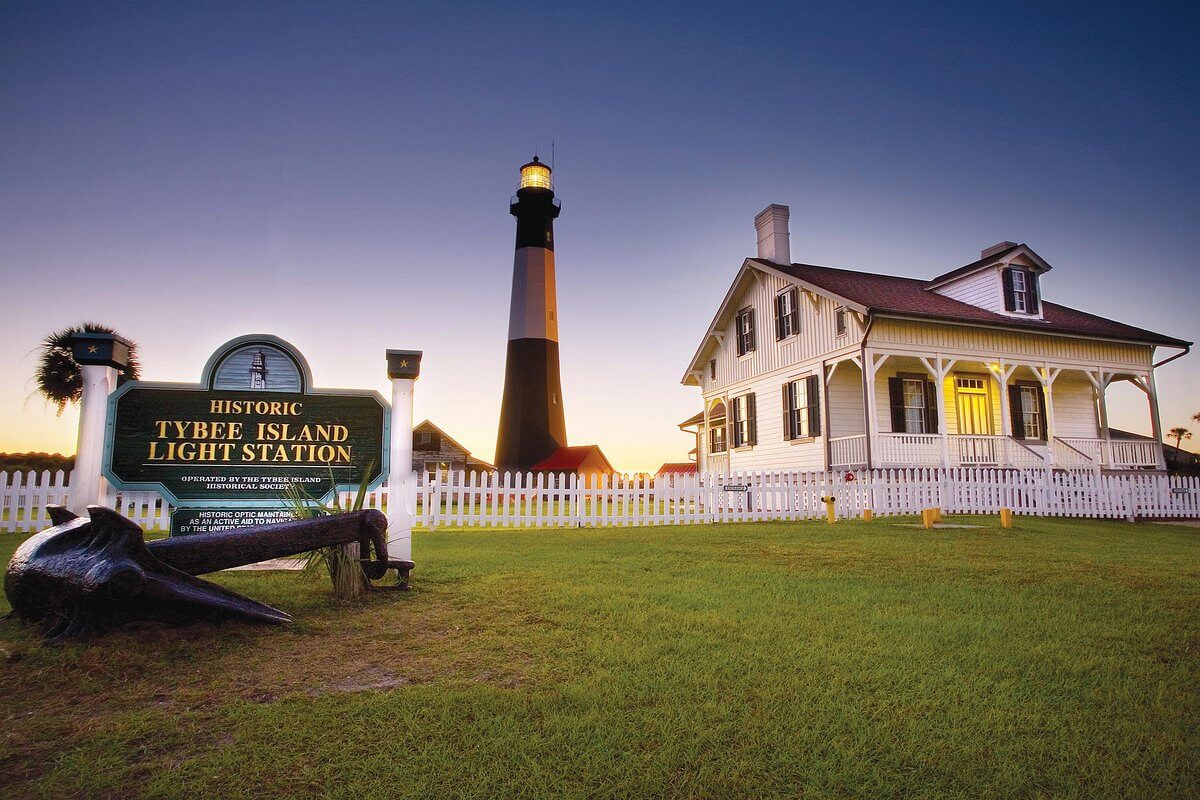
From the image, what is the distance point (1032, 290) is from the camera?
21547 mm

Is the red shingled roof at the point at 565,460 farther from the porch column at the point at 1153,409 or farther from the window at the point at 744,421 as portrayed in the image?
the porch column at the point at 1153,409

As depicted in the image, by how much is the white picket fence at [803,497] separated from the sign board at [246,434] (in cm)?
547

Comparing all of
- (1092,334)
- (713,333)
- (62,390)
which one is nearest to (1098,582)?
(1092,334)

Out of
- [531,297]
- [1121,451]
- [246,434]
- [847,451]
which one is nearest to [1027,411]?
[1121,451]

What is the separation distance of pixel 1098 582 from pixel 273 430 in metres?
8.12

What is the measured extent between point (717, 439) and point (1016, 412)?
1047 cm

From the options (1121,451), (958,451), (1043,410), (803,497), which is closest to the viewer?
(803,497)

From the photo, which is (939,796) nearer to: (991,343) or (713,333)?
(991,343)

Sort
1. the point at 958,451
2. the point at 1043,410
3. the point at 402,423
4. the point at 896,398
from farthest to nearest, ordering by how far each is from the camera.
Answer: the point at 1043,410
the point at 896,398
the point at 958,451
the point at 402,423

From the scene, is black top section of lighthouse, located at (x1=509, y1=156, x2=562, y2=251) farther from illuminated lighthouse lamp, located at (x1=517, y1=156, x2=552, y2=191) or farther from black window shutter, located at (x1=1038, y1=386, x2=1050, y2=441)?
black window shutter, located at (x1=1038, y1=386, x2=1050, y2=441)

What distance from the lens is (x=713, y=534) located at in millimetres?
11492

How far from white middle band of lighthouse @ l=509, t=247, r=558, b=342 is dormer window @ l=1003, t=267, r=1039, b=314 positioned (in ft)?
64.0

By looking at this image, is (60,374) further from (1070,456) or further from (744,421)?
(1070,456)

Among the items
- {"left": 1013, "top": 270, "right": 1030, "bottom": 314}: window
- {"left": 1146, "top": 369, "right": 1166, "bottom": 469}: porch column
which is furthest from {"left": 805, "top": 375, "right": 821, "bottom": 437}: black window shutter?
{"left": 1146, "top": 369, "right": 1166, "bottom": 469}: porch column
